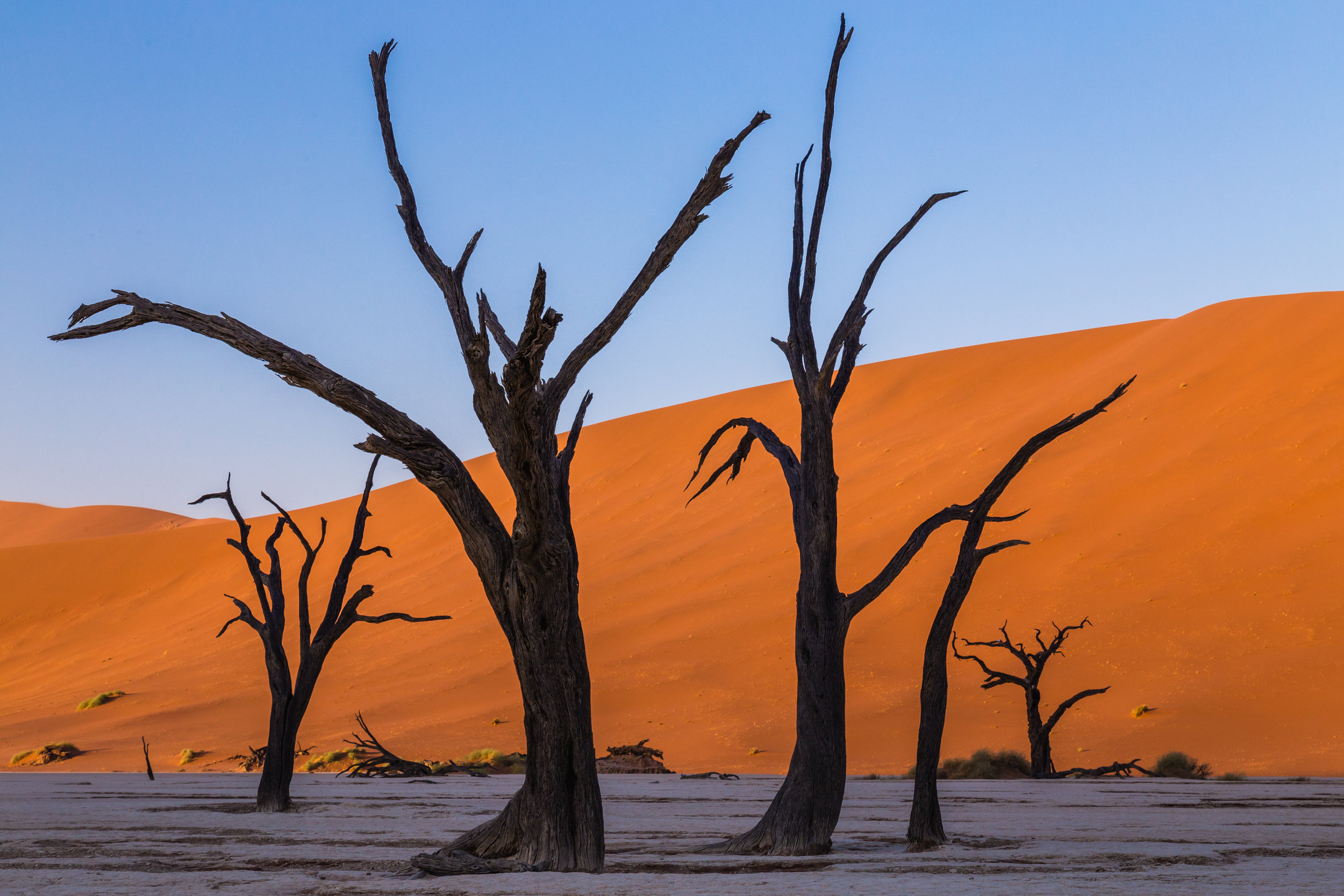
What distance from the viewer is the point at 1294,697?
72.5 ft

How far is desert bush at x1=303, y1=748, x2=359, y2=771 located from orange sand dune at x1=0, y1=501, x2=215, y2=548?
71.4 m

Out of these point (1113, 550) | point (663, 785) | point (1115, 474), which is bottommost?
point (663, 785)

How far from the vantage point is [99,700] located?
130 feet

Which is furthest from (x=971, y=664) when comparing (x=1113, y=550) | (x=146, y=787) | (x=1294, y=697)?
(x=146, y=787)

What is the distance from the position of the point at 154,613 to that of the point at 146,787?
43.2 metres

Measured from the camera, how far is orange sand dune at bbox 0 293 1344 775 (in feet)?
78.9

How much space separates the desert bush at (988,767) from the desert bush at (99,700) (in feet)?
99.7

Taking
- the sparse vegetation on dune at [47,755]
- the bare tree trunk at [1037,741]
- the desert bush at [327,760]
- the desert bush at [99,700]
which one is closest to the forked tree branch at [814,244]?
the bare tree trunk at [1037,741]

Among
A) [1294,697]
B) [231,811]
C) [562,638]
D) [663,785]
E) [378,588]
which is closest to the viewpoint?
[562,638]

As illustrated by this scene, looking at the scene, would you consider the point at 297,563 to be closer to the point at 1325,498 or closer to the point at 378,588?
the point at 378,588

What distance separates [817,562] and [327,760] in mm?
21543

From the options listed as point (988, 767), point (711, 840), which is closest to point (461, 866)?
point (711, 840)

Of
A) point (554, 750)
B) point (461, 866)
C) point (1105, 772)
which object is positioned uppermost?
point (554, 750)

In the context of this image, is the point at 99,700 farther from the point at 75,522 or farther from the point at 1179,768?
the point at 75,522
